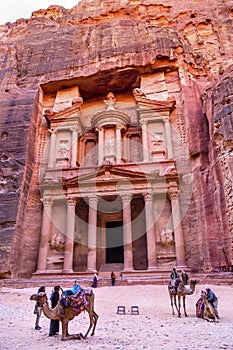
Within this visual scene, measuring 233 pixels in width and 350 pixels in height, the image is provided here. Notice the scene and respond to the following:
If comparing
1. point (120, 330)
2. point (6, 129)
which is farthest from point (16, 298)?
point (6, 129)

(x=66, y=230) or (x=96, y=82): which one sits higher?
(x=96, y=82)

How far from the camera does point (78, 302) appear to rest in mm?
5457

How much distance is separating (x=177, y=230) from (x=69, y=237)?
22.1 feet

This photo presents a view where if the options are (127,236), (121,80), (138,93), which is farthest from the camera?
(121,80)

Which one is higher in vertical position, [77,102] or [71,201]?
[77,102]

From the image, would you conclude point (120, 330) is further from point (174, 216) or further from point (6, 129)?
point (6, 129)

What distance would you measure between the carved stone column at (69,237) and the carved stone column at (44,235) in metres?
1.34

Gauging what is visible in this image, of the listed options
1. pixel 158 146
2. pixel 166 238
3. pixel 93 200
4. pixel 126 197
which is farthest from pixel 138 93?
pixel 166 238

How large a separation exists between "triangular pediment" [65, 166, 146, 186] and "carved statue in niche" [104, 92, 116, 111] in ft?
22.6

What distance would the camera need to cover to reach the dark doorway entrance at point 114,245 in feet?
64.9

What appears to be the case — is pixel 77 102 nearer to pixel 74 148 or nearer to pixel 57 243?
pixel 74 148

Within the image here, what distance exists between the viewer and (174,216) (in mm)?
17531

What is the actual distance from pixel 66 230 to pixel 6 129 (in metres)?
9.17

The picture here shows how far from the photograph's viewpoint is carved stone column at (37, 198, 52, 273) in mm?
17406
